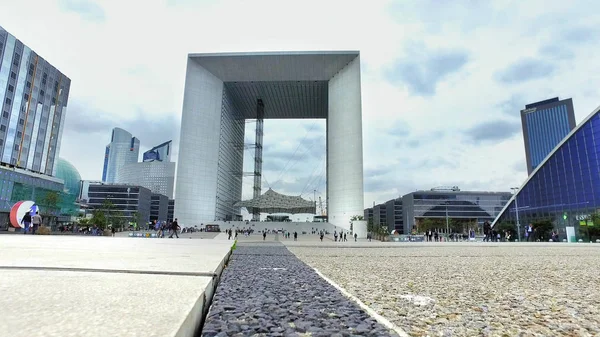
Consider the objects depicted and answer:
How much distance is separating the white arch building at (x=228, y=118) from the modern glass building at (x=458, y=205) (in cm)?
5398

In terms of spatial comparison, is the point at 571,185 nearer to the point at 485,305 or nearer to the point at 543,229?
the point at 543,229

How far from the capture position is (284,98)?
85.1m

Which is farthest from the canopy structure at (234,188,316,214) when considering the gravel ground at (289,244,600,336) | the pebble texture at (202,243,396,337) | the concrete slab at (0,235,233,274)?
the pebble texture at (202,243,396,337)

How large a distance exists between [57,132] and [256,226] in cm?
4960

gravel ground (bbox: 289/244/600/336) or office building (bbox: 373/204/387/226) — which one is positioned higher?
office building (bbox: 373/204/387/226)

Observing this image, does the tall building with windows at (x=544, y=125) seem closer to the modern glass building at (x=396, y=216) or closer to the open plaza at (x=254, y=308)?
the modern glass building at (x=396, y=216)

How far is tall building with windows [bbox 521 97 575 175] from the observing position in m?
164

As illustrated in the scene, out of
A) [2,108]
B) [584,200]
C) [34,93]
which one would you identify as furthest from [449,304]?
[34,93]

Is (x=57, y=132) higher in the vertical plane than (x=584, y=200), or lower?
higher

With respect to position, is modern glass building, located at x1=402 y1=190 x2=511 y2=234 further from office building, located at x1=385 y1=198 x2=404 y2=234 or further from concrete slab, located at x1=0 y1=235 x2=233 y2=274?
concrete slab, located at x1=0 y1=235 x2=233 y2=274

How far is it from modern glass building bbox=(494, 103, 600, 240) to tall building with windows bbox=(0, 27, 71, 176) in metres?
95.1

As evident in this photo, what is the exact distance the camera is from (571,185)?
51562 mm

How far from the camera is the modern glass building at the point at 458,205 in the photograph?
11169 cm

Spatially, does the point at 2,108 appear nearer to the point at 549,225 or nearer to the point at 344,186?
the point at 344,186
